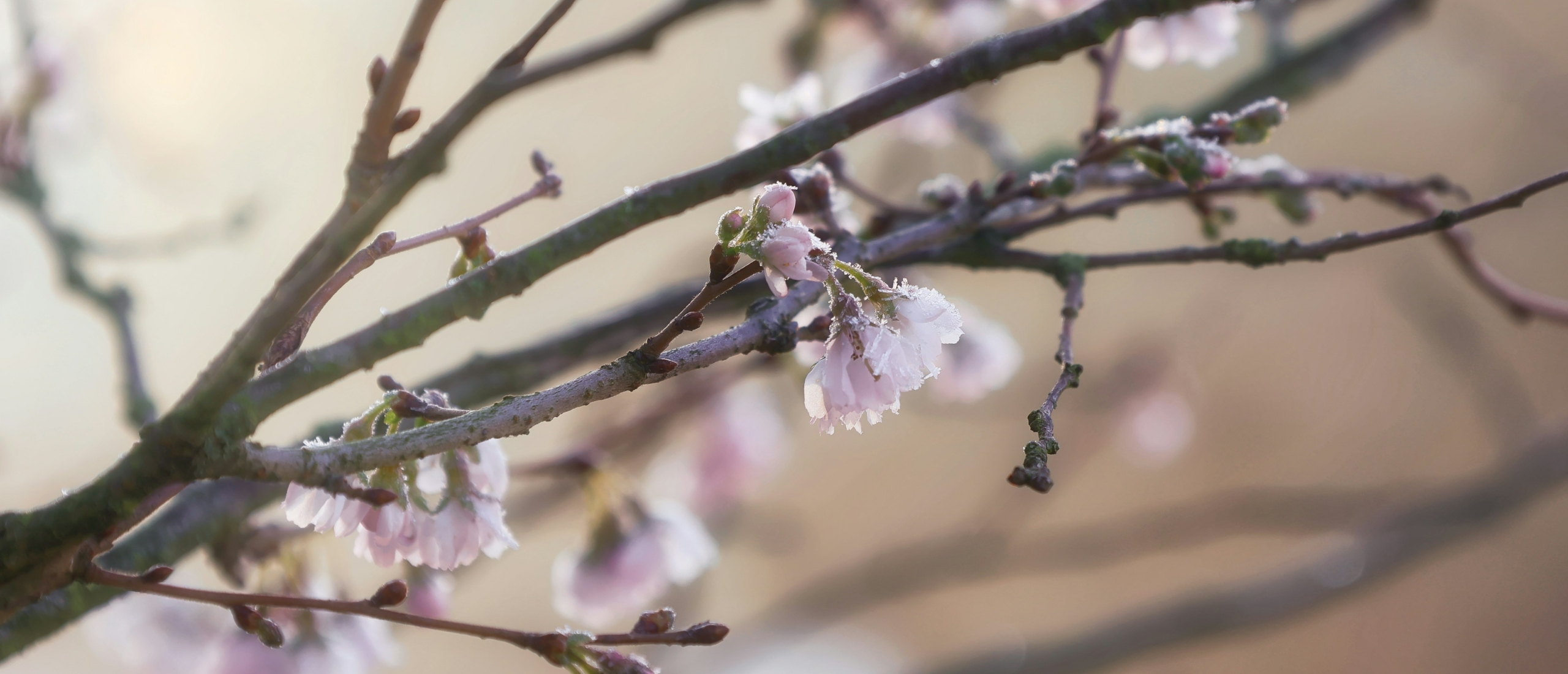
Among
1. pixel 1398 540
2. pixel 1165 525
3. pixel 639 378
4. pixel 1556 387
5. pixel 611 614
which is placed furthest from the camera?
pixel 1556 387

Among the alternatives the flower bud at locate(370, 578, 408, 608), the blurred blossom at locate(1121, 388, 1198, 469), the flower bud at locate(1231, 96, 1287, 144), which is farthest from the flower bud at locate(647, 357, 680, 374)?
the blurred blossom at locate(1121, 388, 1198, 469)

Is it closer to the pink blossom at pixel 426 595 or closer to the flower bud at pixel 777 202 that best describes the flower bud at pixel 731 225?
the flower bud at pixel 777 202

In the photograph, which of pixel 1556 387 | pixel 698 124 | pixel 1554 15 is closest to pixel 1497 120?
pixel 1554 15

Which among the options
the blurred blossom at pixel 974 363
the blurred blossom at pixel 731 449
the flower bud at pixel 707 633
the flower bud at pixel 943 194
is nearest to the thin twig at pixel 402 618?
the flower bud at pixel 707 633

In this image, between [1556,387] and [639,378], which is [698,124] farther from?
[1556,387]

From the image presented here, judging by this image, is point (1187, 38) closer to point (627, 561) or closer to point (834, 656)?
point (627, 561)

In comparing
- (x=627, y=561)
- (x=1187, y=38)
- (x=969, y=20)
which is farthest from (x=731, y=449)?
(x=1187, y=38)
